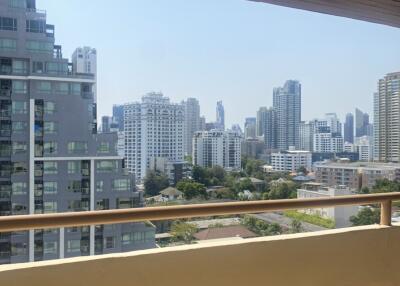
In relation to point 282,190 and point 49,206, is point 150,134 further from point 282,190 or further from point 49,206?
point 282,190

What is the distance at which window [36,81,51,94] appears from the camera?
10.8ft

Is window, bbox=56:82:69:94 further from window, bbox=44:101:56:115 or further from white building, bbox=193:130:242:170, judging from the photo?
white building, bbox=193:130:242:170

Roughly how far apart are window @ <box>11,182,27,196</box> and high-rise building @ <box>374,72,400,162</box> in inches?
133

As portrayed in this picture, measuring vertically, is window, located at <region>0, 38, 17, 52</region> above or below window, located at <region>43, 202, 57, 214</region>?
above

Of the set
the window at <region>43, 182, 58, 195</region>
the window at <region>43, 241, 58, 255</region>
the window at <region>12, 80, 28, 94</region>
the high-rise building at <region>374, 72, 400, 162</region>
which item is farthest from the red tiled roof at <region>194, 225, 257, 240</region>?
the high-rise building at <region>374, 72, 400, 162</region>

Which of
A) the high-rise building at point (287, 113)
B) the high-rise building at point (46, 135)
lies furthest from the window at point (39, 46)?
the high-rise building at point (287, 113)

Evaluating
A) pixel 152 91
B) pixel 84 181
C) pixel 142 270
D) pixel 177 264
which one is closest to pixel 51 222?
pixel 142 270

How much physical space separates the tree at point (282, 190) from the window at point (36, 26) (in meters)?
2.63

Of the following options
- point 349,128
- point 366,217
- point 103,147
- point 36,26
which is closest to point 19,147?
point 103,147

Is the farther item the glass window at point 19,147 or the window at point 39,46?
the window at point 39,46

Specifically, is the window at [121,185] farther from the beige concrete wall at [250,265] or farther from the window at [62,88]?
the beige concrete wall at [250,265]

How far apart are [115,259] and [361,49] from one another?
393 cm

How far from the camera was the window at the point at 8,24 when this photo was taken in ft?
11.0

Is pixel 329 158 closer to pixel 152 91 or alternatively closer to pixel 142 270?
pixel 152 91
